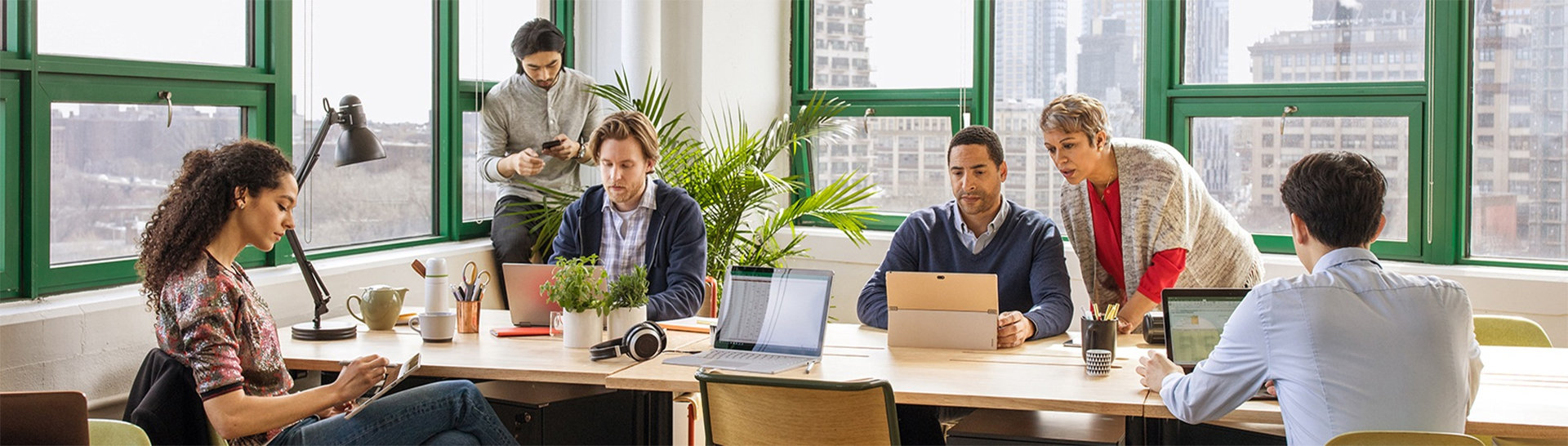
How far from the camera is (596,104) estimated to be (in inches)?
213

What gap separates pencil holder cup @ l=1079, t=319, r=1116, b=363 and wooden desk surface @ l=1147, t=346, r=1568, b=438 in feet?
0.92

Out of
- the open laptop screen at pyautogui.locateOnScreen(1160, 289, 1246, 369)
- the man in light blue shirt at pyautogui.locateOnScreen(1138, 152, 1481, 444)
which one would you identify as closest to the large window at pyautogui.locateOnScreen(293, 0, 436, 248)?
the open laptop screen at pyautogui.locateOnScreen(1160, 289, 1246, 369)

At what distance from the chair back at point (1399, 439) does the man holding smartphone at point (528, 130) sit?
11.5 ft

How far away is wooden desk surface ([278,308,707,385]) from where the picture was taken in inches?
123

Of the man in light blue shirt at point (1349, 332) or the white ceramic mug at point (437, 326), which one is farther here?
the white ceramic mug at point (437, 326)

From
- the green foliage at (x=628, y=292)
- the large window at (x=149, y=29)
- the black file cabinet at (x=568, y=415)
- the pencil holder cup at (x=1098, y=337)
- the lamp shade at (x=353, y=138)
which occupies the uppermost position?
the large window at (x=149, y=29)

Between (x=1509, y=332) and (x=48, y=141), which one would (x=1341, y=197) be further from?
(x=48, y=141)

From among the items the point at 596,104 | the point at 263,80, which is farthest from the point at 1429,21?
the point at 263,80

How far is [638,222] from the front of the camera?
411cm

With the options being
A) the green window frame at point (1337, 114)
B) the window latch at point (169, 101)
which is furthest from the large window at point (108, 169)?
the green window frame at point (1337, 114)

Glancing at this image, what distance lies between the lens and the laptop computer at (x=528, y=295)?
3.65m

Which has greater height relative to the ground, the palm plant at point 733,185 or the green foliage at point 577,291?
the palm plant at point 733,185

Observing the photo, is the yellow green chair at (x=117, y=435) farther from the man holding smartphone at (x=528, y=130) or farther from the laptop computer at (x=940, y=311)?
the man holding smartphone at (x=528, y=130)

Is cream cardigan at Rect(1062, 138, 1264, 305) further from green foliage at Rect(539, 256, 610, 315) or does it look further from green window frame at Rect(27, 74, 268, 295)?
green window frame at Rect(27, 74, 268, 295)
